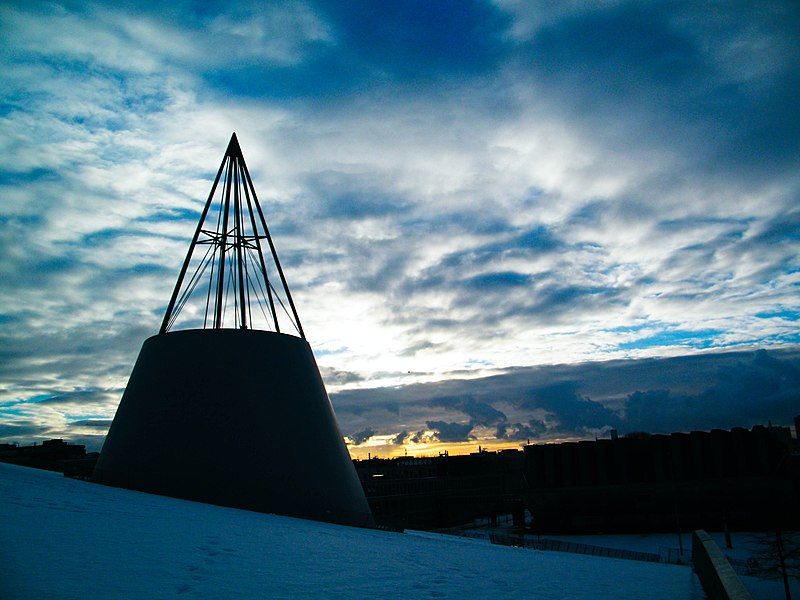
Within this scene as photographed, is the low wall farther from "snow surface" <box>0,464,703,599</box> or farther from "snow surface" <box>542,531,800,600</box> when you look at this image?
"snow surface" <box>542,531,800,600</box>

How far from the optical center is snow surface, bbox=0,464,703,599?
5652mm

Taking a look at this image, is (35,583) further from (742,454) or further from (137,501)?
(742,454)

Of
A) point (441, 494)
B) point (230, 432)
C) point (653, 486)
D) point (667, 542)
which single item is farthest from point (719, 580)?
A: point (441, 494)

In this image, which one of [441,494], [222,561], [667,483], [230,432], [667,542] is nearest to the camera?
[222,561]

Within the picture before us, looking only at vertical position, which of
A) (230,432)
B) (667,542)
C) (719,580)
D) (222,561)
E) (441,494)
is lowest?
(667,542)

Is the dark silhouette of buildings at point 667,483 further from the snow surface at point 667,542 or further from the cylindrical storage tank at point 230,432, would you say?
the cylindrical storage tank at point 230,432

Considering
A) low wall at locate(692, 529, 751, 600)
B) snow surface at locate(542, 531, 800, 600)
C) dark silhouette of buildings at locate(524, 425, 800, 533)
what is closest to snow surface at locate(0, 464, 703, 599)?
low wall at locate(692, 529, 751, 600)

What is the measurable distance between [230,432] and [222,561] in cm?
792

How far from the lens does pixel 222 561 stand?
7.20 metres

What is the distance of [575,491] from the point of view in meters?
57.2

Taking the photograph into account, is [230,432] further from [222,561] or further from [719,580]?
[719,580]

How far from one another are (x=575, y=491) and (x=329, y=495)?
47221 millimetres

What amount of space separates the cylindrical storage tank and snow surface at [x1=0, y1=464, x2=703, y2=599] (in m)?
2.11

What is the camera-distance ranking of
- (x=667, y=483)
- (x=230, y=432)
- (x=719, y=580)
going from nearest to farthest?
(x=719, y=580), (x=230, y=432), (x=667, y=483)
